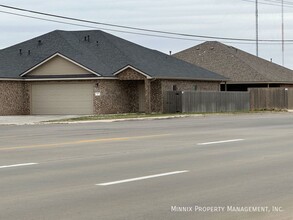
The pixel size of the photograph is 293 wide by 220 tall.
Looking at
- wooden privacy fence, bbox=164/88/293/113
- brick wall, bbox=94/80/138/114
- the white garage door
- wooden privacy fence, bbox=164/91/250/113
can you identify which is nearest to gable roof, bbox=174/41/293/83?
wooden privacy fence, bbox=164/88/293/113

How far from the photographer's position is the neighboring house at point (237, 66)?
62844 millimetres

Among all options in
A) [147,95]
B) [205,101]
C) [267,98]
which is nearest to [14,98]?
[147,95]

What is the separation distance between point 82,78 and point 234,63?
73.9 feet

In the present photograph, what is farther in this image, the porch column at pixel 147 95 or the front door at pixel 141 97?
the front door at pixel 141 97

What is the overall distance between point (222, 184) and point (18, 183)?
3.65 metres

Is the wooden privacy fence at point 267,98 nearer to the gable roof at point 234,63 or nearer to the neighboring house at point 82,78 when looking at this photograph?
the gable roof at point 234,63

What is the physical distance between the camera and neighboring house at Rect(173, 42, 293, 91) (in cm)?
6284

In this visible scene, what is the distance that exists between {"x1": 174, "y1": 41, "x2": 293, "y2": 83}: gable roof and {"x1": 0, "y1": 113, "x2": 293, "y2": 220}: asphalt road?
4328 centimetres

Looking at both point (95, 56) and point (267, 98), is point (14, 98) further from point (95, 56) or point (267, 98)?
point (267, 98)

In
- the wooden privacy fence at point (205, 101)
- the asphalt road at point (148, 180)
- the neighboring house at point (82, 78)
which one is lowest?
the asphalt road at point (148, 180)

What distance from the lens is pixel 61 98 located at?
48781 millimetres

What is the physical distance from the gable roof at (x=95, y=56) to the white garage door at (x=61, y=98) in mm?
1826

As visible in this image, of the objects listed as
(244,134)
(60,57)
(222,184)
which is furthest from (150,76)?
(222,184)

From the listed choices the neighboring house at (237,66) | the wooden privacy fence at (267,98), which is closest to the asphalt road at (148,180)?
the wooden privacy fence at (267,98)
